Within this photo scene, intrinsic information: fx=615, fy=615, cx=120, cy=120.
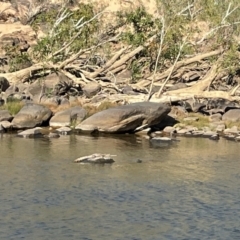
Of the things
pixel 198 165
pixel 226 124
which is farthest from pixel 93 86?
pixel 198 165

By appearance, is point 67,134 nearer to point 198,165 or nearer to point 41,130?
point 41,130

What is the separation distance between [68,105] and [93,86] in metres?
3.03

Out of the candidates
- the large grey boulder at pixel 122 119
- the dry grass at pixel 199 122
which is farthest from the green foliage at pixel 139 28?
the large grey boulder at pixel 122 119

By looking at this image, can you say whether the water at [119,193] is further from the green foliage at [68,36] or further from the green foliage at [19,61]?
the green foliage at [19,61]

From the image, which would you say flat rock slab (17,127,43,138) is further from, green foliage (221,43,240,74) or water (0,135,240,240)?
green foliage (221,43,240,74)

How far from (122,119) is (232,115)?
7.73 meters

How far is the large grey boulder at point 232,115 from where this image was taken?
1455 inches

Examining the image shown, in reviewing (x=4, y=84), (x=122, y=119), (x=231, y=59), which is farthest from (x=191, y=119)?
(x=4, y=84)

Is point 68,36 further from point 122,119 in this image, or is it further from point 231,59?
point 231,59

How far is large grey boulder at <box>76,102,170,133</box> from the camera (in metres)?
33.2

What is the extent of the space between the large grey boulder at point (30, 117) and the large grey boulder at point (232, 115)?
35.3ft

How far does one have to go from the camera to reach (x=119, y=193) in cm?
2012

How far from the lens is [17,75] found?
41500 mm

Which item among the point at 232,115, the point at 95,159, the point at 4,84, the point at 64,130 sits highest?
the point at 4,84
